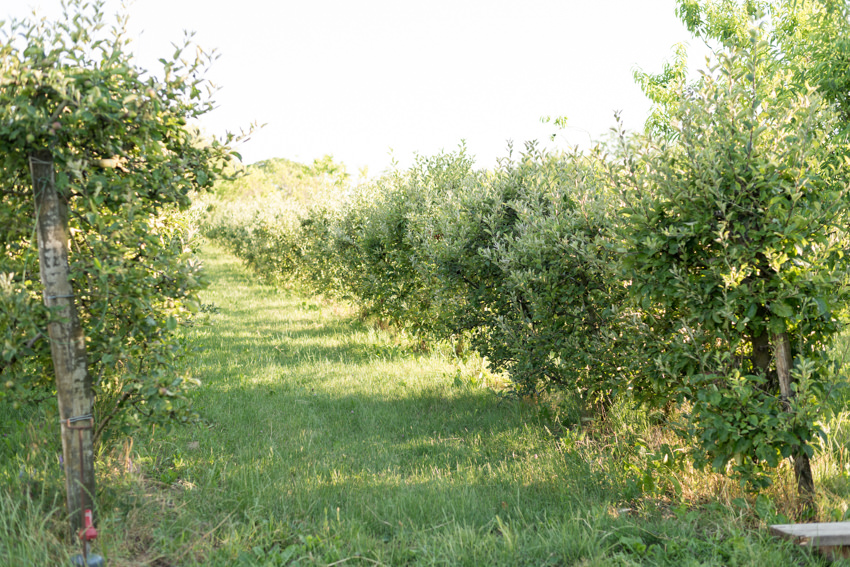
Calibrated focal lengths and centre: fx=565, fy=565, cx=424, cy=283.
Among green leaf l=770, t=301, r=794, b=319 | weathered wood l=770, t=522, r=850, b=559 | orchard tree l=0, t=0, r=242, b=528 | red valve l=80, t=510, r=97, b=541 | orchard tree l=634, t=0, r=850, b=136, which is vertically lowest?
weathered wood l=770, t=522, r=850, b=559

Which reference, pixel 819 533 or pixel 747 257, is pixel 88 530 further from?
pixel 747 257

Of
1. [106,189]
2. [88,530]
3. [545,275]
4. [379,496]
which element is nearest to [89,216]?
[106,189]

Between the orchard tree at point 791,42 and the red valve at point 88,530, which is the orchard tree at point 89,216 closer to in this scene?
the red valve at point 88,530

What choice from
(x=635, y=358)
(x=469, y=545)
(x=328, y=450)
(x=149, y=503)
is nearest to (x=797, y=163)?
(x=635, y=358)

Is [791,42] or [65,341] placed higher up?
[791,42]

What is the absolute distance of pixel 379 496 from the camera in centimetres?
421

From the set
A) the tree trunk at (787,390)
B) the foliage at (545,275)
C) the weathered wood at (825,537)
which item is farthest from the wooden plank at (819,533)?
the foliage at (545,275)

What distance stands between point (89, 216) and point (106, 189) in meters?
0.29

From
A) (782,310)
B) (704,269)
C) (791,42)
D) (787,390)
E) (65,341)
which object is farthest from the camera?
(791,42)

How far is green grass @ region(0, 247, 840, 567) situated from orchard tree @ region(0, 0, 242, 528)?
1.60 ft

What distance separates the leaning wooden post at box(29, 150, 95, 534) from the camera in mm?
3068

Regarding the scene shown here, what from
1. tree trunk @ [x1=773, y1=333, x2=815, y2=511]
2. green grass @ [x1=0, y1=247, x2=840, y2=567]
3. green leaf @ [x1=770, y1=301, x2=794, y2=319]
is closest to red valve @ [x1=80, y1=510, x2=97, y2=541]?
green grass @ [x1=0, y1=247, x2=840, y2=567]

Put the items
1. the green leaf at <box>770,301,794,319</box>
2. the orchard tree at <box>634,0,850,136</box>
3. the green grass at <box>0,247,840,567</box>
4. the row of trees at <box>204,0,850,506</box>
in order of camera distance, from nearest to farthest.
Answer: the green grass at <box>0,247,840,567</box> < the green leaf at <box>770,301,794,319</box> < the row of trees at <box>204,0,850,506</box> < the orchard tree at <box>634,0,850,136</box>

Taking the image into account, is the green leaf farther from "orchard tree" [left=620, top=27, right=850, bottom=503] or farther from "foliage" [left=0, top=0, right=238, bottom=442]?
"foliage" [left=0, top=0, right=238, bottom=442]
